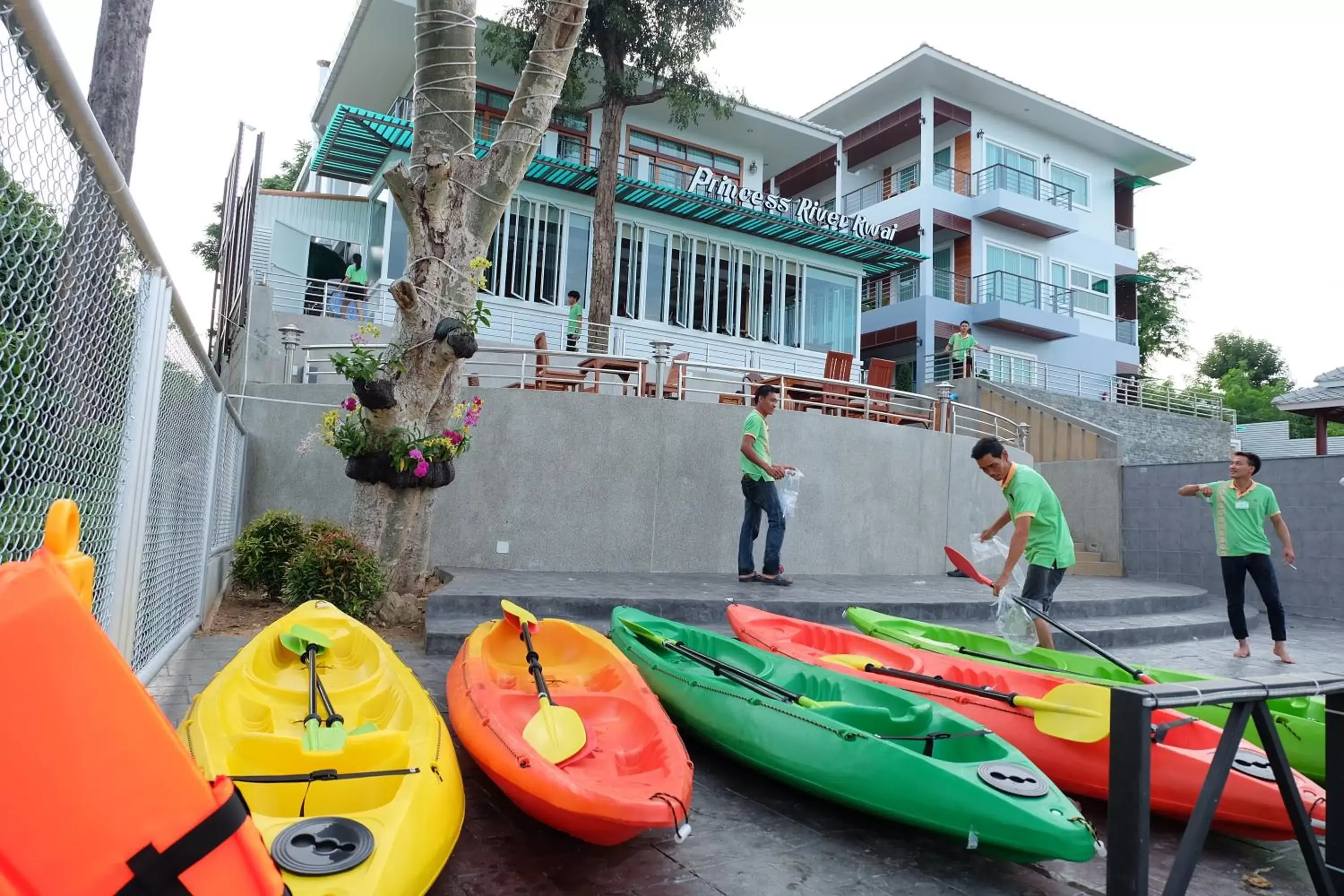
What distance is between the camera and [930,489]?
1191cm

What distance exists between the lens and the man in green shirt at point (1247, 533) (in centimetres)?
725

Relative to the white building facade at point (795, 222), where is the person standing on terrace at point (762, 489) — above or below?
below

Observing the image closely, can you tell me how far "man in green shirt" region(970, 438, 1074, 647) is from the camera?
606 cm

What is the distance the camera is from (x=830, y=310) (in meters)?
20.2

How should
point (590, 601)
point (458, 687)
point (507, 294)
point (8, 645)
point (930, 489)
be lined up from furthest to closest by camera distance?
point (507, 294), point (930, 489), point (590, 601), point (458, 687), point (8, 645)

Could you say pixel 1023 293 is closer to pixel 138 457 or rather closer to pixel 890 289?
pixel 890 289

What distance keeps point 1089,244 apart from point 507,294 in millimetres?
19873

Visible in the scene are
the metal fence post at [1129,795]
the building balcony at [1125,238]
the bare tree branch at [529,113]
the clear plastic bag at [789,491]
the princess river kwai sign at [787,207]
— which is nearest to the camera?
the metal fence post at [1129,795]

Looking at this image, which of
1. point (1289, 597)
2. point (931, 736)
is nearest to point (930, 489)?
point (1289, 597)

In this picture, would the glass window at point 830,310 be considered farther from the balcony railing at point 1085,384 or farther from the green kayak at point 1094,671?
the green kayak at point 1094,671

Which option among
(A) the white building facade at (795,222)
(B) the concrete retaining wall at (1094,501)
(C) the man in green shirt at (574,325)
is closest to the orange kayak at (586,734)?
(C) the man in green shirt at (574,325)

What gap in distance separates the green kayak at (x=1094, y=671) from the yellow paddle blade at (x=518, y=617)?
2688 millimetres

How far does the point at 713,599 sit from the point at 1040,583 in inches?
112

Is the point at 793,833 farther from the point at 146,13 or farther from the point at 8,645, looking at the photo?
the point at 146,13
